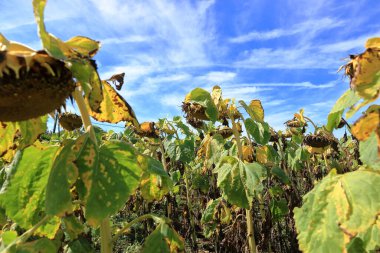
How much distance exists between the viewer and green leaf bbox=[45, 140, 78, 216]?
132 cm

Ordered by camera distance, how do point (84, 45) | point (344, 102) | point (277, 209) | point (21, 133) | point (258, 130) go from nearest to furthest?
point (344, 102) → point (84, 45) → point (21, 133) → point (258, 130) → point (277, 209)

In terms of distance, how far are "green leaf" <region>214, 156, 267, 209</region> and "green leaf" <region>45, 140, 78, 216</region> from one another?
1.80m

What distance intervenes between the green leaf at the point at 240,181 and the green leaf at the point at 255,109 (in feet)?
1.74

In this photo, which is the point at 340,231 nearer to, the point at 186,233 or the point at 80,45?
the point at 80,45

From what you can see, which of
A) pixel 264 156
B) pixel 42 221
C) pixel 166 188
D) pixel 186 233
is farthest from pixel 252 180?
pixel 186 233

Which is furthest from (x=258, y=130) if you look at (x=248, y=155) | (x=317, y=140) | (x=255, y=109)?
(x=317, y=140)

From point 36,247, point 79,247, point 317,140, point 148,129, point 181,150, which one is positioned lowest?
point 36,247

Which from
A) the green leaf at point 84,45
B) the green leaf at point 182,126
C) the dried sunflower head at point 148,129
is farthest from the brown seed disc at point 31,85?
the green leaf at point 182,126

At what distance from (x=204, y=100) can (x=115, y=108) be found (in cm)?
154

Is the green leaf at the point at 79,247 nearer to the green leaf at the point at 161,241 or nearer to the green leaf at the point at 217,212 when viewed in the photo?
the green leaf at the point at 161,241

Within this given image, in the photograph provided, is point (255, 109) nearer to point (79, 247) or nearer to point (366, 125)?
point (79, 247)

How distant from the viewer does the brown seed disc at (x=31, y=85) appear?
1177 mm

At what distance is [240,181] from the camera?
3076mm

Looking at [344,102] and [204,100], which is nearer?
[344,102]
